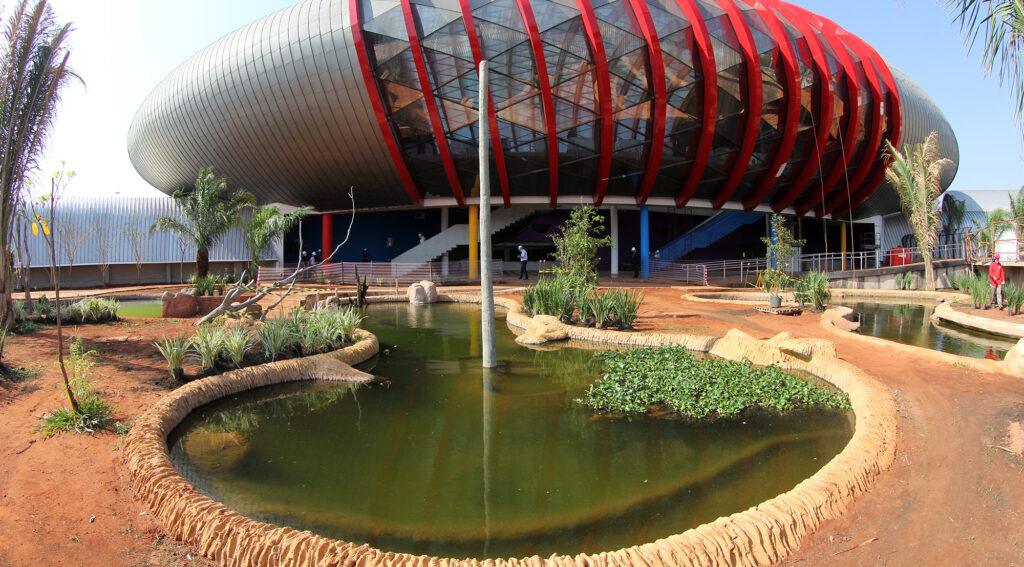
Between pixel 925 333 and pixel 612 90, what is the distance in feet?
47.5

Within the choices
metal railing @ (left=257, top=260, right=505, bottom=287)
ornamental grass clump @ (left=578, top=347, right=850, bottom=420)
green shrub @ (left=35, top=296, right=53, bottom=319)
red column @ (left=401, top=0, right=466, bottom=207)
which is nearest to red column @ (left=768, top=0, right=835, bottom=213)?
metal railing @ (left=257, top=260, right=505, bottom=287)

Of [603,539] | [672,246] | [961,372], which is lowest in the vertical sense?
[603,539]

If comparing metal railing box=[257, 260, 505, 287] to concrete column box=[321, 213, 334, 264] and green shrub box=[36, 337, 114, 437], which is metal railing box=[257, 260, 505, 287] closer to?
concrete column box=[321, 213, 334, 264]

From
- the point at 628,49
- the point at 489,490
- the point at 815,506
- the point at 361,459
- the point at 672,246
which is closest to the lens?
the point at 815,506

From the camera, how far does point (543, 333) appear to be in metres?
10.6

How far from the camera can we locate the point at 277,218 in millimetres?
22891

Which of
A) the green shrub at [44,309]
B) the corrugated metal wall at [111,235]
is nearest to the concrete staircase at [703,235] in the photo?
the corrugated metal wall at [111,235]

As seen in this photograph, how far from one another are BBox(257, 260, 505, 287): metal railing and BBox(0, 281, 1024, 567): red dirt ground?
1757 centimetres

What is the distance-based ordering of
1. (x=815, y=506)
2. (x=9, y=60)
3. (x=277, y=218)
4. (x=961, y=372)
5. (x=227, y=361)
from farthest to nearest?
1. (x=277, y=218)
2. (x=9, y=60)
3. (x=227, y=361)
4. (x=961, y=372)
5. (x=815, y=506)

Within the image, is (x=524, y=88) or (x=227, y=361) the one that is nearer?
(x=227, y=361)

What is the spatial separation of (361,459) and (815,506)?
371 cm

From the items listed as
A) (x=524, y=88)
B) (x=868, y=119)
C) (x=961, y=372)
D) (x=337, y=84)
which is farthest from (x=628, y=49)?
(x=961, y=372)

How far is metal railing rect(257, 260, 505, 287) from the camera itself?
24.5 m

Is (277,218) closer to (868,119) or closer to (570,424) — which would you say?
(570,424)
